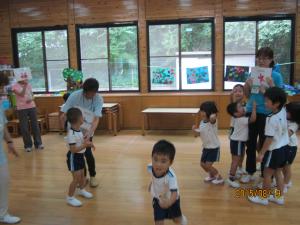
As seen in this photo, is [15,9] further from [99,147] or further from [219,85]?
[219,85]

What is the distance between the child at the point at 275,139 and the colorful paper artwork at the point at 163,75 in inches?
169

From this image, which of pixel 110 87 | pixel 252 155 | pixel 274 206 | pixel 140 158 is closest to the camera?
pixel 274 206

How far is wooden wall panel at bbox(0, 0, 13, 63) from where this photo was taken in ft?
25.0

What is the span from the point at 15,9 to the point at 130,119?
3.67m

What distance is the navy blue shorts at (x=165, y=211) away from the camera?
2.33 m

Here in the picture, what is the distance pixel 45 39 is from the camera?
7.69 m

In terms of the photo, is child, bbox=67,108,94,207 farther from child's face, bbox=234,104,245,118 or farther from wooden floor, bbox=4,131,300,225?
child's face, bbox=234,104,245,118

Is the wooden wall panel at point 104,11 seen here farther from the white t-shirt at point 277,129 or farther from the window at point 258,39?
the white t-shirt at point 277,129

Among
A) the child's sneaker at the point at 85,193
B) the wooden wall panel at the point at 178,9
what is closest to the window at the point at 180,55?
the wooden wall panel at the point at 178,9

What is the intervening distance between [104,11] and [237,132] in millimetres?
4704

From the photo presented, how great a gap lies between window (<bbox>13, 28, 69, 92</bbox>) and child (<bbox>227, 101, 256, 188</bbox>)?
5049mm

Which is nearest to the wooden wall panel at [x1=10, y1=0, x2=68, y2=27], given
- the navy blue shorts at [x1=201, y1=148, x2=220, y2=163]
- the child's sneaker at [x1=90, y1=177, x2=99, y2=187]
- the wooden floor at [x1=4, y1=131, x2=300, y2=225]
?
the wooden floor at [x1=4, y1=131, x2=300, y2=225]

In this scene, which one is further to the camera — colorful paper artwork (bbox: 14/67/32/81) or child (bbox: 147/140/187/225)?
colorful paper artwork (bbox: 14/67/32/81)

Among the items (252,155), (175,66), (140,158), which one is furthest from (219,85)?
(252,155)
